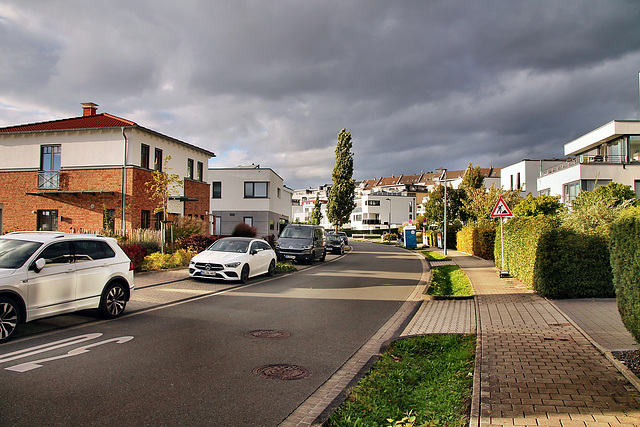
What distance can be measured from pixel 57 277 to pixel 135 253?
8.96 meters

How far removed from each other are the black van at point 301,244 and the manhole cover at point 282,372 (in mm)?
17282

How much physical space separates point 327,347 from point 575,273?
23.6ft

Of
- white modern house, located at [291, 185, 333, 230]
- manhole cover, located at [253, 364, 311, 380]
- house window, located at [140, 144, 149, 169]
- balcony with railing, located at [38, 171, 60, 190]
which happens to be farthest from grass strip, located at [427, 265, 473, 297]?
white modern house, located at [291, 185, 333, 230]

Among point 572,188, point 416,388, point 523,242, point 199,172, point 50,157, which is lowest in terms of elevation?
point 416,388

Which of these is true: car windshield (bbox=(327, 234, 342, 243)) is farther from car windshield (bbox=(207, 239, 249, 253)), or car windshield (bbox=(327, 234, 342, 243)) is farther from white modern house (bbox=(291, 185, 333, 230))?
white modern house (bbox=(291, 185, 333, 230))

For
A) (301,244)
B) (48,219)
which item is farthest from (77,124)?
(301,244)

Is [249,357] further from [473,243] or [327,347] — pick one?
[473,243]

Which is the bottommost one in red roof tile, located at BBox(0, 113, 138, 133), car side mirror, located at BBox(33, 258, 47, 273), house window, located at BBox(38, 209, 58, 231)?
car side mirror, located at BBox(33, 258, 47, 273)

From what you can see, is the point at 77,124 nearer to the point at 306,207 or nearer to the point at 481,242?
the point at 481,242

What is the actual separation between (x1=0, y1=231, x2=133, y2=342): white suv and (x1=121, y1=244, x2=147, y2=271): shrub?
732 cm

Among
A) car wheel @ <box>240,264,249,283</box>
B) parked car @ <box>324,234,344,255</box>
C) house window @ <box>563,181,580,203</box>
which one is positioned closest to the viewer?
car wheel @ <box>240,264,249,283</box>

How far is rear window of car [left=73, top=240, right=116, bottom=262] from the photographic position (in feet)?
26.5

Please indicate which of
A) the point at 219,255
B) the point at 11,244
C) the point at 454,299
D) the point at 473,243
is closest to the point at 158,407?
the point at 11,244

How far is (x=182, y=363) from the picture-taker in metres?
5.80
